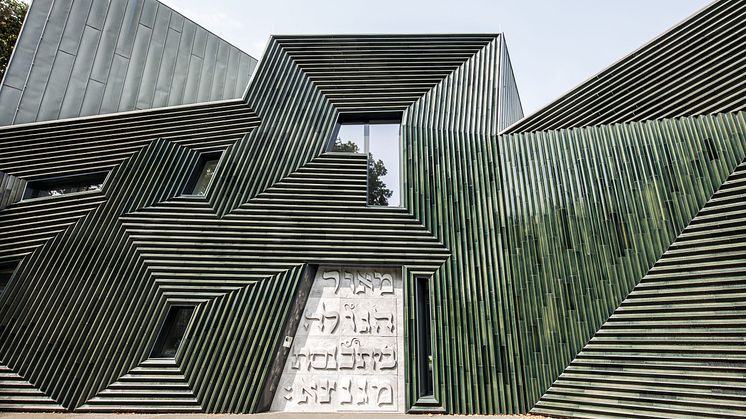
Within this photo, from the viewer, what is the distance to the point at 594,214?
895cm

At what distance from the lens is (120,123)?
1111 cm

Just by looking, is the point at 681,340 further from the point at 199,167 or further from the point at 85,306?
the point at 85,306

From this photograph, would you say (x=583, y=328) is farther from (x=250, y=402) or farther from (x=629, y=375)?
(x=250, y=402)

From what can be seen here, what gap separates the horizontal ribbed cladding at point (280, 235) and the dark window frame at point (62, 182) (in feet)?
5.77

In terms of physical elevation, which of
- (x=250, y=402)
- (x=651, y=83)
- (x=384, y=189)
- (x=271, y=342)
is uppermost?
(x=651, y=83)

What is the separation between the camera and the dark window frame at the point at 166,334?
8.95 m

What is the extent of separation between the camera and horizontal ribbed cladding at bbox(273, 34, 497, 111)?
11.3 metres

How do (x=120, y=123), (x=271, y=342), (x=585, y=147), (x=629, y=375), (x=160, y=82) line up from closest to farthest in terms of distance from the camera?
(x=629, y=375)
(x=271, y=342)
(x=585, y=147)
(x=120, y=123)
(x=160, y=82)

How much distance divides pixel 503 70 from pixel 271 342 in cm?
971

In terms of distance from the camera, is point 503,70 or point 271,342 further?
point 503,70

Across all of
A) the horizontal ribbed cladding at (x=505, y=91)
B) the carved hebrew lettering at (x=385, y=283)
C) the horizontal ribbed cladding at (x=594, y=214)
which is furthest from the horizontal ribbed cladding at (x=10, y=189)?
the horizontal ribbed cladding at (x=505, y=91)

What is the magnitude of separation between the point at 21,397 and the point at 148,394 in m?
2.78

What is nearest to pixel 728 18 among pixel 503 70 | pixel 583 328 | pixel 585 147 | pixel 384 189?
pixel 585 147

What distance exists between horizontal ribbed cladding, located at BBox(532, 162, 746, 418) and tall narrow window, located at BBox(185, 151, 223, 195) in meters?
9.51
